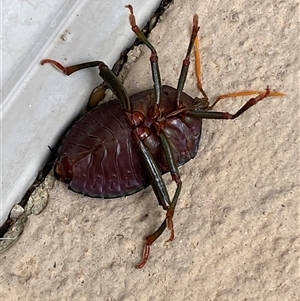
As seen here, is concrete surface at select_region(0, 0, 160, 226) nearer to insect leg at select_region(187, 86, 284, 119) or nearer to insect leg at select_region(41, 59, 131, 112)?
insect leg at select_region(41, 59, 131, 112)

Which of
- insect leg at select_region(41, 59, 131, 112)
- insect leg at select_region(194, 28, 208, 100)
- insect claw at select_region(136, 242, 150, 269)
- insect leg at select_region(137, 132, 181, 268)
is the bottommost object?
insect claw at select_region(136, 242, 150, 269)

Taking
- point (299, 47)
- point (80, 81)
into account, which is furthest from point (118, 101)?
point (299, 47)

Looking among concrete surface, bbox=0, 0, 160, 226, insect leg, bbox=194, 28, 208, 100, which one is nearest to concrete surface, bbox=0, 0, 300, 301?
insect leg, bbox=194, 28, 208, 100

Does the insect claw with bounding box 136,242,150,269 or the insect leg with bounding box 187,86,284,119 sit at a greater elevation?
the insect leg with bounding box 187,86,284,119

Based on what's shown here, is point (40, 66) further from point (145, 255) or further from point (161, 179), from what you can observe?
point (145, 255)

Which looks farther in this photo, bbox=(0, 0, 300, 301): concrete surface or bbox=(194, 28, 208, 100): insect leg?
bbox=(194, 28, 208, 100): insect leg

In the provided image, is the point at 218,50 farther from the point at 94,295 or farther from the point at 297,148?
the point at 94,295

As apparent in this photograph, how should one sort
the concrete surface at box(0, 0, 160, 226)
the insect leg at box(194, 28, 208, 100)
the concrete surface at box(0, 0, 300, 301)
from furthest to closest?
1. the insect leg at box(194, 28, 208, 100)
2. the concrete surface at box(0, 0, 300, 301)
3. the concrete surface at box(0, 0, 160, 226)

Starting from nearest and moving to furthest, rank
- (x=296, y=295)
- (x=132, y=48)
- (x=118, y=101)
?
(x=296, y=295) < (x=118, y=101) < (x=132, y=48)
